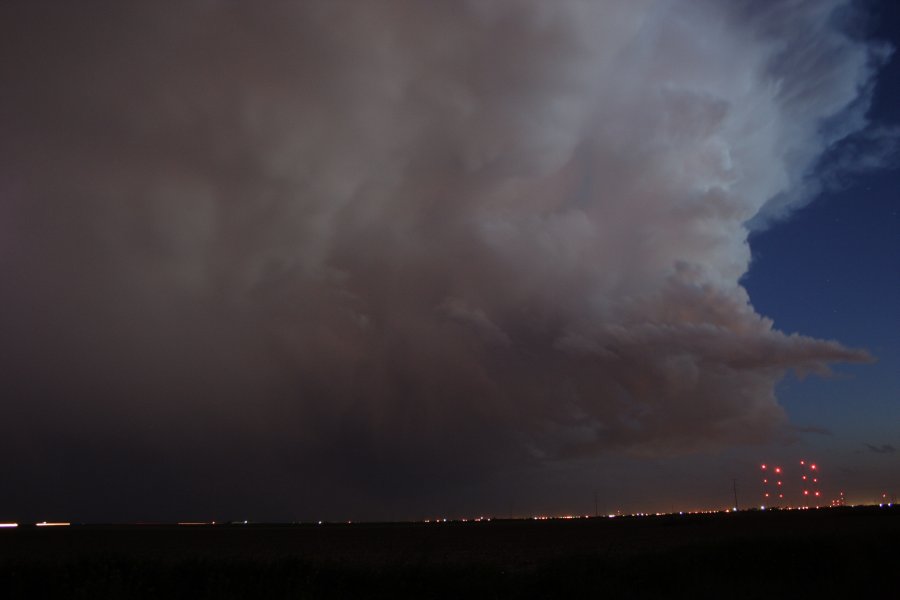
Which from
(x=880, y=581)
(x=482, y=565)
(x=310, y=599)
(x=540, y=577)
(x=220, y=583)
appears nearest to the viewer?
(x=310, y=599)

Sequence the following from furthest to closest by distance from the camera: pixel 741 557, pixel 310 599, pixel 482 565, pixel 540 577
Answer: pixel 741 557 < pixel 482 565 < pixel 540 577 < pixel 310 599

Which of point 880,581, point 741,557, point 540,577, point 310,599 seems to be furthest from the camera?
point 741,557

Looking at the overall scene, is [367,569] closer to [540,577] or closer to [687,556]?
[540,577]

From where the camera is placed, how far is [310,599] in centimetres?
1878

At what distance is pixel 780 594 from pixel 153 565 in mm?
21730

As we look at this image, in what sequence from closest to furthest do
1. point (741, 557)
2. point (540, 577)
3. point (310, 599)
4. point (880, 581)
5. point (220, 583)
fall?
1. point (310, 599)
2. point (220, 583)
3. point (880, 581)
4. point (540, 577)
5. point (741, 557)

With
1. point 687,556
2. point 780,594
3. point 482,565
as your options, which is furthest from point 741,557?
point 482,565

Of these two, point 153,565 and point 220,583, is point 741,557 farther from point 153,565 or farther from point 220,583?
point 153,565

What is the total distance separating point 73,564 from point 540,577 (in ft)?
56.6

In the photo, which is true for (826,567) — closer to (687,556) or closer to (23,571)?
(687,556)

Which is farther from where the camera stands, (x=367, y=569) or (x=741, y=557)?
(x=741, y=557)

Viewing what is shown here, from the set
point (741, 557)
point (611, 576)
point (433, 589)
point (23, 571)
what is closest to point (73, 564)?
A: point (23, 571)

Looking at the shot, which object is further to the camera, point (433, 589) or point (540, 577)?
point (540, 577)

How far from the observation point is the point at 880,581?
2364cm
